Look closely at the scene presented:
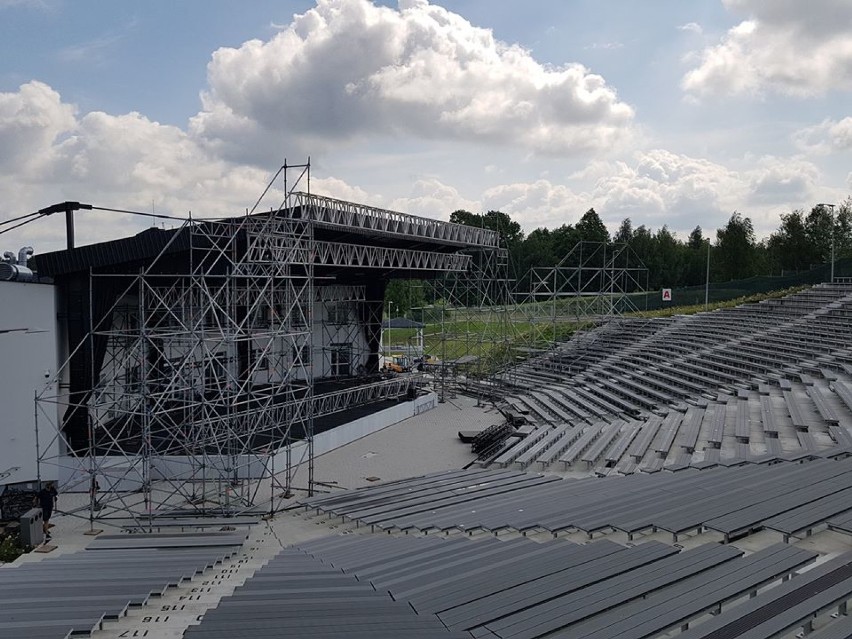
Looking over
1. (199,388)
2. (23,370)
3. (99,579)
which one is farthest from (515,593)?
(23,370)

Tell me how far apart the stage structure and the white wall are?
394mm

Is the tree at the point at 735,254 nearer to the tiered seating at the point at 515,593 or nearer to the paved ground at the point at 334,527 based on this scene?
the paved ground at the point at 334,527

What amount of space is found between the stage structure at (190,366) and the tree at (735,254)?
42.4 m

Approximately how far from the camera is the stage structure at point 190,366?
1470 centimetres

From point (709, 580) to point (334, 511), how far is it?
847 centimetres

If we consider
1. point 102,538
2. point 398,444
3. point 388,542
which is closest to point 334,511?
point 388,542

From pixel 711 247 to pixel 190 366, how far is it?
5942 cm

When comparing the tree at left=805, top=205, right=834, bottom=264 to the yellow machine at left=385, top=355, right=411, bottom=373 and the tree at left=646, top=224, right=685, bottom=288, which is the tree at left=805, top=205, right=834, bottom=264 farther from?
the yellow machine at left=385, top=355, right=411, bottom=373

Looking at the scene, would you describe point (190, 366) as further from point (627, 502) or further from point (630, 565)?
point (630, 565)

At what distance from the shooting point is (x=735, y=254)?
185 feet

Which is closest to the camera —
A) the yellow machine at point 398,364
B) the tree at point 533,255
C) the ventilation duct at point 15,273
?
the ventilation duct at point 15,273

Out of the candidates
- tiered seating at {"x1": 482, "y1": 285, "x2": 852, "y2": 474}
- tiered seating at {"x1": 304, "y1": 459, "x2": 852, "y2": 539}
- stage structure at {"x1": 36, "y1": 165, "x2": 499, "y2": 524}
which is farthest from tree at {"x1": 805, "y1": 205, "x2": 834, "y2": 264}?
tiered seating at {"x1": 304, "y1": 459, "x2": 852, "y2": 539}

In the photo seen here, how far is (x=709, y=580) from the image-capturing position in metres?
5.68

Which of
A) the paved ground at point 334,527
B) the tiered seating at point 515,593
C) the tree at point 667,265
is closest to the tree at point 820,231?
the tree at point 667,265
